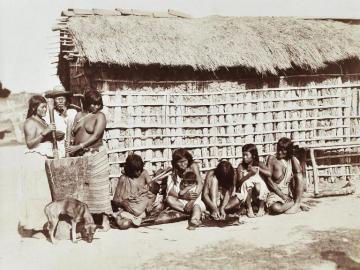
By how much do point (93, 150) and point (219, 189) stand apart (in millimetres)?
1775

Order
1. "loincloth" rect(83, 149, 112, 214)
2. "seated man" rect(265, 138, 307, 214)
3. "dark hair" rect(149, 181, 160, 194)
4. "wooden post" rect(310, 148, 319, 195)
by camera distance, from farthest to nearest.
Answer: "wooden post" rect(310, 148, 319, 195), "seated man" rect(265, 138, 307, 214), "dark hair" rect(149, 181, 160, 194), "loincloth" rect(83, 149, 112, 214)

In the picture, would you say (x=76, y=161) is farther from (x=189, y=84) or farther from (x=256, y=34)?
(x=256, y=34)

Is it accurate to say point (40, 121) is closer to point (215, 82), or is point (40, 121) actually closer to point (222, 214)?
point (222, 214)

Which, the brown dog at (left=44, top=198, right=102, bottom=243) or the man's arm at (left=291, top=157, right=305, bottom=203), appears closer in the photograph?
the brown dog at (left=44, top=198, right=102, bottom=243)

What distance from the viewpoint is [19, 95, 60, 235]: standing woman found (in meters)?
5.55

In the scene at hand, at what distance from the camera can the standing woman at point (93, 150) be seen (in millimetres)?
5734

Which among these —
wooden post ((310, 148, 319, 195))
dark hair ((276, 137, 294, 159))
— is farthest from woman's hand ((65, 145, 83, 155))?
wooden post ((310, 148, 319, 195))

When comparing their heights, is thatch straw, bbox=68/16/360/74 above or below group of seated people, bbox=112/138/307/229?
Result: above

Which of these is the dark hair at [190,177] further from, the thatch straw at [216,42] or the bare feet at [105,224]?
the thatch straw at [216,42]

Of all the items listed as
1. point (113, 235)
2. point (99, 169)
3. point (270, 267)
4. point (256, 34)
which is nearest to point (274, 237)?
point (270, 267)

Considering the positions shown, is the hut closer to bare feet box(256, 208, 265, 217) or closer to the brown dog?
bare feet box(256, 208, 265, 217)

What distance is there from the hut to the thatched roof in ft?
0.06

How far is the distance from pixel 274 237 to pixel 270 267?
966 mm

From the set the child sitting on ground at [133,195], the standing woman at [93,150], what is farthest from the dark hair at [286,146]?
the standing woman at [93,150]
